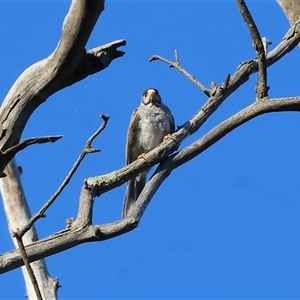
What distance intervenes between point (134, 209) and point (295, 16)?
67.8 inches

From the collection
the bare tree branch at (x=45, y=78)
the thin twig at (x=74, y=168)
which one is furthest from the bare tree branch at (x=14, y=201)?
the thin twig at (x=74, y=168)

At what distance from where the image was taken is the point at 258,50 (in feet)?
10.3

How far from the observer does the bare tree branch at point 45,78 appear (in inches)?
115

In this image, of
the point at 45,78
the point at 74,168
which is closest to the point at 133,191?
the point at 45,78

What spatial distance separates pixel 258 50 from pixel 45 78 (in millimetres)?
1005

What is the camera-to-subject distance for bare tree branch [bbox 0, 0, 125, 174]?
2930 millimetres

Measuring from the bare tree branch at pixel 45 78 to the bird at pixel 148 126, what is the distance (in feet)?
8.83

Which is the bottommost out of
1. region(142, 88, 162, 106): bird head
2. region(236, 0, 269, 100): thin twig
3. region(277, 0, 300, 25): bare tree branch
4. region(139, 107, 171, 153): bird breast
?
region(236, 0, 269, 100): thin twig

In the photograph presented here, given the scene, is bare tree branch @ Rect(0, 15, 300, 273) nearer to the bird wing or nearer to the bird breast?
the bird breast

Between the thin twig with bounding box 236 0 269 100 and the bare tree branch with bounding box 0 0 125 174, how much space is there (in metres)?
0.58

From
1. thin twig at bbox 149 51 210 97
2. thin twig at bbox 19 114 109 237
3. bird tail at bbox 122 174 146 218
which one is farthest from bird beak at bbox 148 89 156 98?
thin twig at bbox 19 114 109 237

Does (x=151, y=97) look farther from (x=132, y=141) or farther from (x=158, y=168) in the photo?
(x=158, y=168)

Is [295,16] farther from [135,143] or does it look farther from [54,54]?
[135,143]

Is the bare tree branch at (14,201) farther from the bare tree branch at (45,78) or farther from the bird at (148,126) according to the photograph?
the bare tree branch at (45,78)
